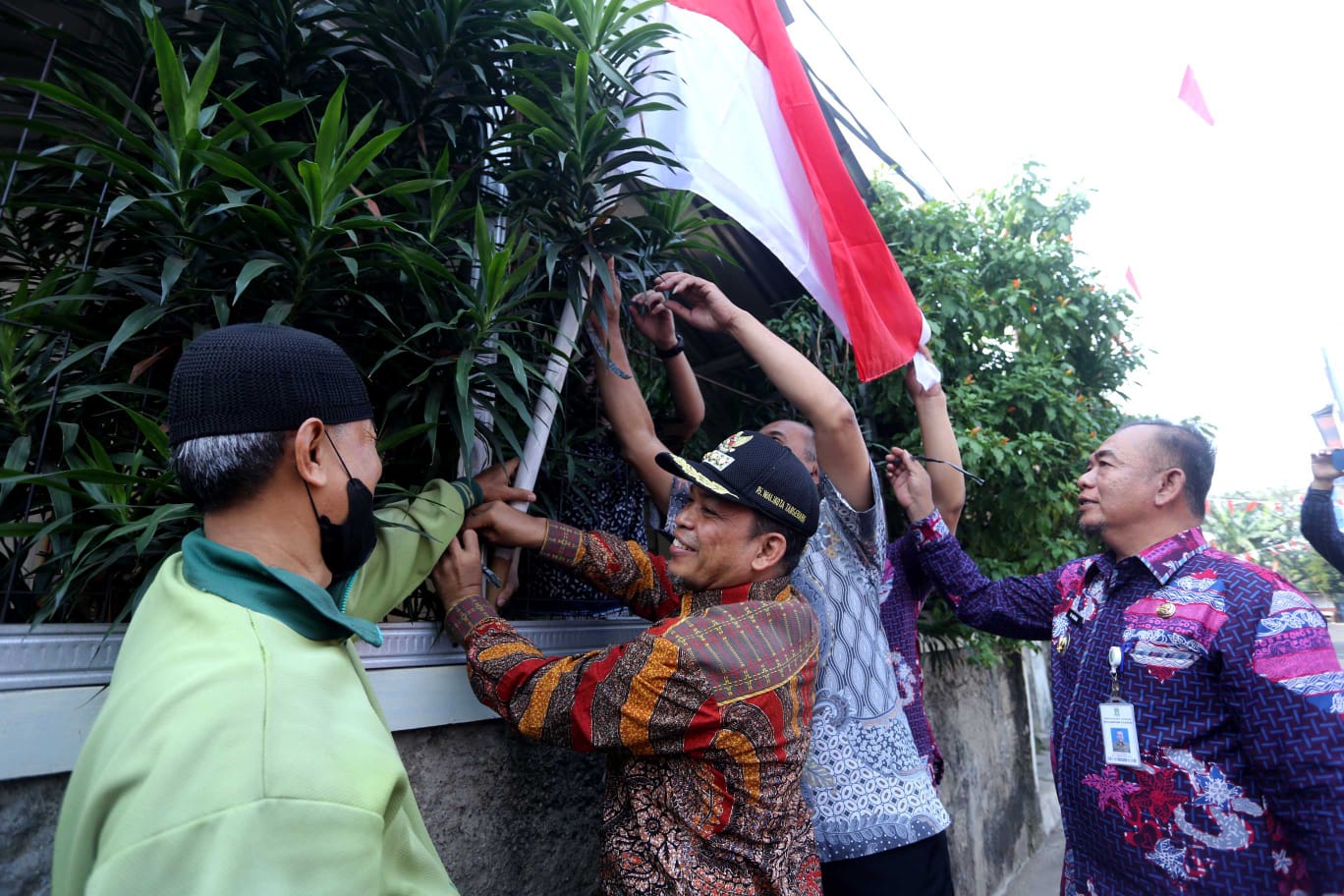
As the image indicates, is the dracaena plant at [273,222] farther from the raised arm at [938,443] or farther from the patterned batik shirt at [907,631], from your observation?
the patterned batik shirt at [907,631]

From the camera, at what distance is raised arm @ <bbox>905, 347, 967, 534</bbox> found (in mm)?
3027

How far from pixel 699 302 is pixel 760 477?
28.6 inches

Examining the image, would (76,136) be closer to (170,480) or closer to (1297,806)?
(170,480)

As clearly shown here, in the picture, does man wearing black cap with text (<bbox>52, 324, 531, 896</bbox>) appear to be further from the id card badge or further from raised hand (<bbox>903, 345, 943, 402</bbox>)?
raised hand (<bbox>903, 345, 943, 402</bbox>)

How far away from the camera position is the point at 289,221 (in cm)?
163

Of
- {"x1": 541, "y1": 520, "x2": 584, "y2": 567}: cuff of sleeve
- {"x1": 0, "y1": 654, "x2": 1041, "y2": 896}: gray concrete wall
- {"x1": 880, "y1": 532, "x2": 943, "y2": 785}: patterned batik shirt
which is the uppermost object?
{"x1": 541, "y1": 520, "x2": 584, "y2": 567}: cuff of sleeve

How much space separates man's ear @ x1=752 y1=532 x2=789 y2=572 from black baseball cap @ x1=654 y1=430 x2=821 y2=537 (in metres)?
0.04

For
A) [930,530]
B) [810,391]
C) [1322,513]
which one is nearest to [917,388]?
[930,530]

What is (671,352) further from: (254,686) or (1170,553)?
(254,686)

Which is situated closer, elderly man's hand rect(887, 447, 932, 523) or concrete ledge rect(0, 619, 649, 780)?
concrete ledge rect(0, 619, 649, 780)

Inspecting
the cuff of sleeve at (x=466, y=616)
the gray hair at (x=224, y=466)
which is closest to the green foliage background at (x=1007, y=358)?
the cuff of sleeve at (x=466, y=616)

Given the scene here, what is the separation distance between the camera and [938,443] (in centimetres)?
303

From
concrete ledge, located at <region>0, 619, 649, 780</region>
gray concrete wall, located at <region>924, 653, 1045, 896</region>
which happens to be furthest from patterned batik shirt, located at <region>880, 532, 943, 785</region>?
concrete ledge, located at <region>0, 619, 649, 780</region>

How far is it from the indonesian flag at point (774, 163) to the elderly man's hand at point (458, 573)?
128cm
